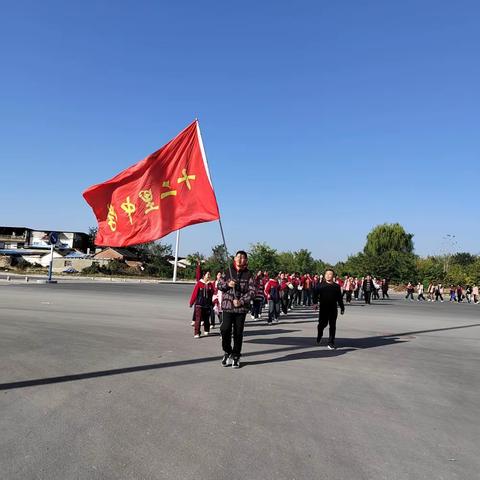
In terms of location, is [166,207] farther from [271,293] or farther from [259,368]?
[271,293]

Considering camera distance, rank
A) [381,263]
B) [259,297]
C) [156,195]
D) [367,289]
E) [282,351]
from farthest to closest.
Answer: [381,263] → [367,289] → [259,297] → [156,195] → [282,351]

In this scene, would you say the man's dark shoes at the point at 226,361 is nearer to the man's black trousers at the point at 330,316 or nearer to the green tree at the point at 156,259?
the man's black trousers at the point at 330,316

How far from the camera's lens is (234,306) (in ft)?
26.1

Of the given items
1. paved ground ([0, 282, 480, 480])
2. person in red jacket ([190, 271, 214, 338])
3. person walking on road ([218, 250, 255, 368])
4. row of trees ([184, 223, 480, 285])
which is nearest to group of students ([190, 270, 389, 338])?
person in red jacket ([190, 271, 214, 338])

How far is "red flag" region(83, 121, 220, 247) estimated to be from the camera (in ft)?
31.8

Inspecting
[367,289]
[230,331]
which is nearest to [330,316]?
[230,331]

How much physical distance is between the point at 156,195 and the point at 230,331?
11.7 ft

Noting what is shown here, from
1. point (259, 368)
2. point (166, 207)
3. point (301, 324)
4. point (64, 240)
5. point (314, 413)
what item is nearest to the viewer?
point (314, 413)

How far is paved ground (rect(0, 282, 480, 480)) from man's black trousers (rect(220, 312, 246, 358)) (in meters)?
0.36


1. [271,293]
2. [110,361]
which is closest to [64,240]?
[271,293]

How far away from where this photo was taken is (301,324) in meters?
15.4

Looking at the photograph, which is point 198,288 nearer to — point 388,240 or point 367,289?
point 367,289

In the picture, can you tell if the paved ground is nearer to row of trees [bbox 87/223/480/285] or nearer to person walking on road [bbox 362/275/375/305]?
person walking on road [bbox 362/275/375/305]

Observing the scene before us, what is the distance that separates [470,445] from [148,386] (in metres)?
3.81
